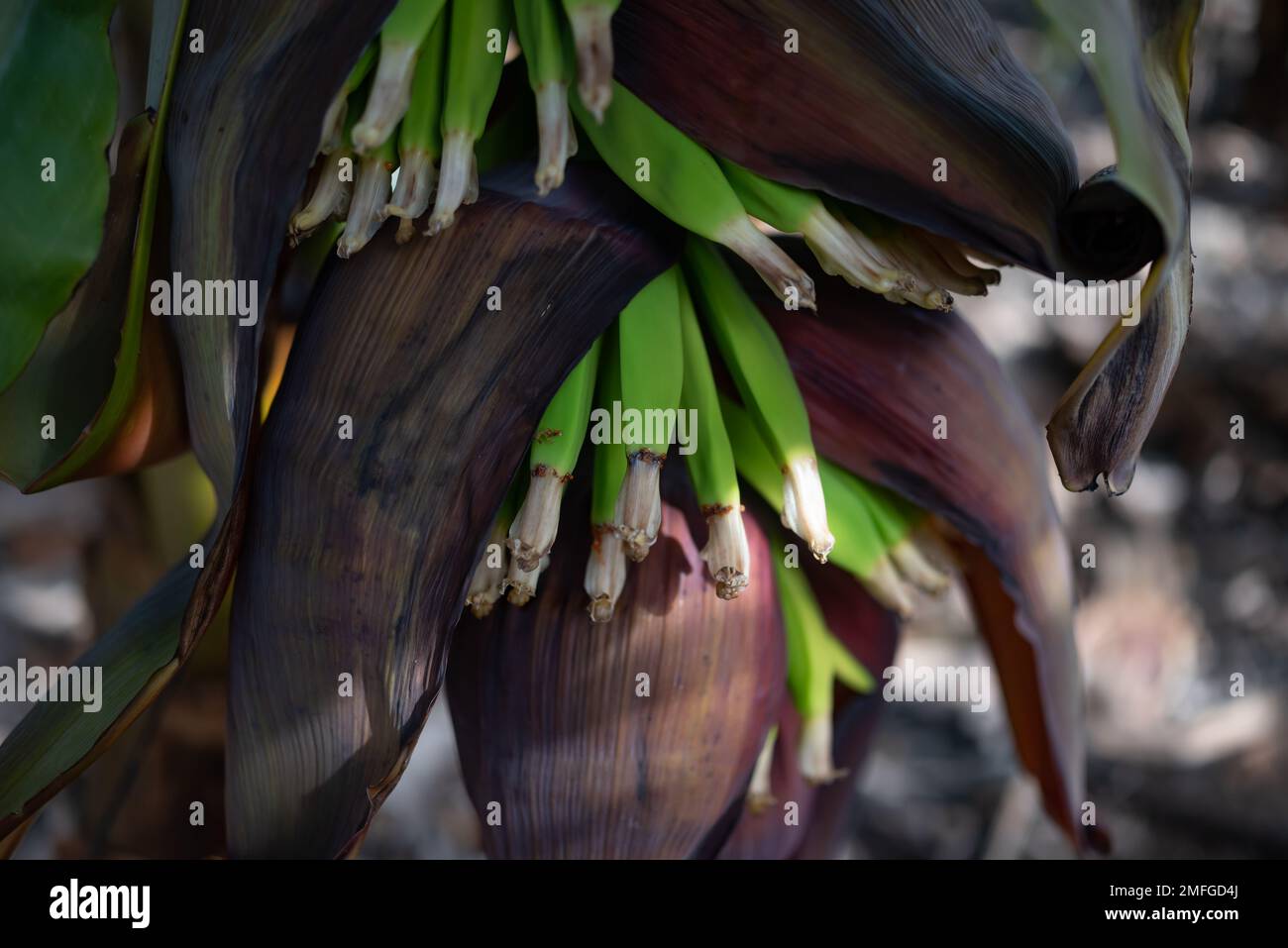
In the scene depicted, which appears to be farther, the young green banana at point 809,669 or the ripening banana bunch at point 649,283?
the young green banana at point 809,669

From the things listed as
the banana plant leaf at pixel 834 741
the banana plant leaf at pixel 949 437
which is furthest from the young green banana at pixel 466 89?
the banana plant leaf at pixel 834 741

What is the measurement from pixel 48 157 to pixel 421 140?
13cm

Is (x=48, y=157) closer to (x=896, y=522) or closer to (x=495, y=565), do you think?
(x=495, y=565)

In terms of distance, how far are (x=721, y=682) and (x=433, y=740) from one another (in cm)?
72

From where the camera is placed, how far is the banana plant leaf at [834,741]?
471 millimetres

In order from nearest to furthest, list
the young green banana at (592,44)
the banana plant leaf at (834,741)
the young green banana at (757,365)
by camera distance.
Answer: the young green banana at (592,44) → the young green banana at (757,365) → the banana plant leaf at (834,741)

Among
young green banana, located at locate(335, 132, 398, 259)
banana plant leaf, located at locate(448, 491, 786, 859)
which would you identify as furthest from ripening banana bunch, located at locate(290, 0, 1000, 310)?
banana plant leaf, located at locate(448, 491, 786, 859)

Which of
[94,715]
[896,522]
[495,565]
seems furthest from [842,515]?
[94,715]

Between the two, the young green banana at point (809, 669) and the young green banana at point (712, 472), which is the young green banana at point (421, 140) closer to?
the young green banana at point (712, 472)

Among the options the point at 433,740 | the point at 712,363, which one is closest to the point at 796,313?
the point at 712,363

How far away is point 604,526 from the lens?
14.1 inches

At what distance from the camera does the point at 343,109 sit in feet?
1.05

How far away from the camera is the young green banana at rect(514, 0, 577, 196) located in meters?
0.31

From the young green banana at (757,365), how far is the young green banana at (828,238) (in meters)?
0.05
